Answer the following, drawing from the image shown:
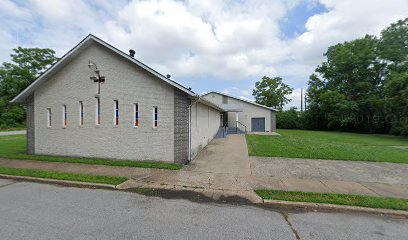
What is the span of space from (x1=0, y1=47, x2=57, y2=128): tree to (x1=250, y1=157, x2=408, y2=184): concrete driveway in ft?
136

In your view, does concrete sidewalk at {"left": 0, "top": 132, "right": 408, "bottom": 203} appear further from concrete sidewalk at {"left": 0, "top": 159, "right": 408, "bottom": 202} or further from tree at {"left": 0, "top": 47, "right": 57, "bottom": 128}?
tree at {"left": 0, "top": 47, "right": 57, "bottom": 128}

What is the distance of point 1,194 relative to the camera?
517 cm

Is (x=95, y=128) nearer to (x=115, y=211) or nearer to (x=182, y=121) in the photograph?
(x=182, y=121)

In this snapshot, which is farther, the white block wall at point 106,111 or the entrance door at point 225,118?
the entrance door at point 225,118

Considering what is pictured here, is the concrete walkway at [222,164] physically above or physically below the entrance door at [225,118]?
below

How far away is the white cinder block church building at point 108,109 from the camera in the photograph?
336 inches

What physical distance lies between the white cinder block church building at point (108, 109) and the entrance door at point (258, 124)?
17953 mm

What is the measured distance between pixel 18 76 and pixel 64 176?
42.9 m

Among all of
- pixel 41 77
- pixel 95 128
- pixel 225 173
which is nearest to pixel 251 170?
pixel 225 173

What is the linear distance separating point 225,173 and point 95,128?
6.73 metres

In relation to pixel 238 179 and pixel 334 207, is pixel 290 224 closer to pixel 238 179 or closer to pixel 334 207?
pixel 334 207

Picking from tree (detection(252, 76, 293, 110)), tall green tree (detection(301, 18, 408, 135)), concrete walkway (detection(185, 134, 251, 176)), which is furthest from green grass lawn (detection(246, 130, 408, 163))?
tree (detection(252, 76, 293, 110))

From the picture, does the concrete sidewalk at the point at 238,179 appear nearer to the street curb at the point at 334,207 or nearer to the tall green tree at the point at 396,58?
the street curb at the point at 334,207

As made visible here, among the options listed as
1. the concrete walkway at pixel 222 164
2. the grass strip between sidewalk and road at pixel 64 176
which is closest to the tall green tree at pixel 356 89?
the concrete walkway at pixel 222 164
